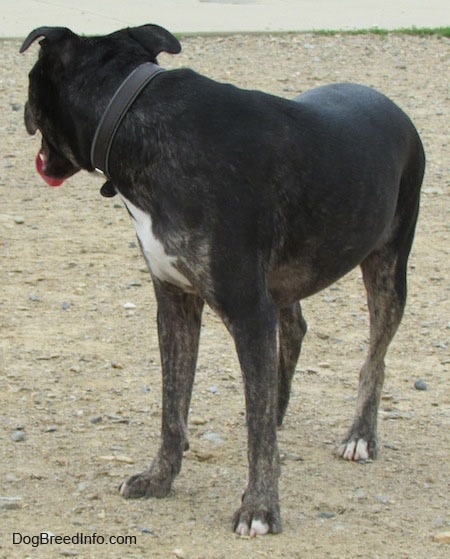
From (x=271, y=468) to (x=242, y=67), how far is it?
8.12 metres

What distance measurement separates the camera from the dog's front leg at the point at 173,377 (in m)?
5.25

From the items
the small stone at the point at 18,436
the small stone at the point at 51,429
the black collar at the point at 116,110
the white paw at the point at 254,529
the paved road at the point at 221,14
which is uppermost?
the black collar at the point at 116,110

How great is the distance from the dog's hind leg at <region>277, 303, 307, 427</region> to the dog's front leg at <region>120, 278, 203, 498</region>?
0.79m

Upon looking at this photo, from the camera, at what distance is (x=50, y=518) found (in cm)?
493

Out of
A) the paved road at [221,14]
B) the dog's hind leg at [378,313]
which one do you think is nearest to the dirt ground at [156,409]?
the dog's hind leg at [378,313]

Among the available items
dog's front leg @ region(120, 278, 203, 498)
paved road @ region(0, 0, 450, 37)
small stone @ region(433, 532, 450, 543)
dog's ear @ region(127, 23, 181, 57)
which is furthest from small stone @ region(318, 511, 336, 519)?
paved road @ region(0, 0, 450, 37)

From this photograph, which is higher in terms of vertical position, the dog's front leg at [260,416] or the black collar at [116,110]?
the black collar at [116,110]

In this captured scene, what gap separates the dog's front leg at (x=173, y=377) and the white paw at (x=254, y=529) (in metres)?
0.51

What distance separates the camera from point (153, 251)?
481 cm

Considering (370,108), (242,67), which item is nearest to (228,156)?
(370,108)

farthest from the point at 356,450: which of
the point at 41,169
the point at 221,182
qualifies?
the point at 41,169

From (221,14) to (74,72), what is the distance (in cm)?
1046

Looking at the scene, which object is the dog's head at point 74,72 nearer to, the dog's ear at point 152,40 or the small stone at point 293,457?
the dog's ear at point 152,40

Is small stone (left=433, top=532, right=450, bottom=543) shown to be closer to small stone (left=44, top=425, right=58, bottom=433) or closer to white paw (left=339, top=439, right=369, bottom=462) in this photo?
white paw (left=339, top=439, right=369, bottom=462)
